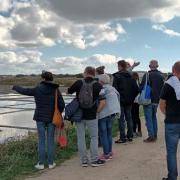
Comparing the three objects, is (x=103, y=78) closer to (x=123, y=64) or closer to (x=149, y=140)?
(x=123, y=64)

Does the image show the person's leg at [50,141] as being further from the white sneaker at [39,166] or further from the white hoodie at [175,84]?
the white hoodie at [175,84]

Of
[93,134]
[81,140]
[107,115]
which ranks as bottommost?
[81,140]

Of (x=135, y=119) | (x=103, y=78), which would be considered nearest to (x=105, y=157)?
(x=103, y=78)

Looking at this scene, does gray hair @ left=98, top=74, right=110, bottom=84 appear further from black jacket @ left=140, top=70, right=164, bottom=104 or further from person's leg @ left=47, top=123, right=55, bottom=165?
black jacket @ left=140, top=70, right=164, bottom=104

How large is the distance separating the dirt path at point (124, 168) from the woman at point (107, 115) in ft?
0.97

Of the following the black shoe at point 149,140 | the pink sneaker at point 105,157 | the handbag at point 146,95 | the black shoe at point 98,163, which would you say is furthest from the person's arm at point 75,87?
the black shoe at point 149,140

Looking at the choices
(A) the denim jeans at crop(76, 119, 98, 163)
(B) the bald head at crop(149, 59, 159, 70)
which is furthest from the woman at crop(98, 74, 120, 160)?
(B) the bald head at crop(149, 59, 159, 70)

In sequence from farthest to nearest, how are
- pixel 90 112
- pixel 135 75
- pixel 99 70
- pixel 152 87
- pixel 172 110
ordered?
pixel 135 75, pixel 152 87, pixel 99 70, pixel 90 112, pixel 172 110

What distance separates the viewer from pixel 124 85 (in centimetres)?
1004

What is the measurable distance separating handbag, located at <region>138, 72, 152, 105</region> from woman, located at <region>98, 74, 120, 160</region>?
1366 millimetres

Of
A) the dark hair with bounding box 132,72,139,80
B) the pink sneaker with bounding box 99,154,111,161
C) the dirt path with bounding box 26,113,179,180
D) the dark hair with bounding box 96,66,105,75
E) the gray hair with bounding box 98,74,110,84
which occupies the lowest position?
the dirt path with bounding box 26,113,179,180

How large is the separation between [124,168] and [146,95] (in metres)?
2.79

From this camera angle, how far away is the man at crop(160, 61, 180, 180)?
6.25 m

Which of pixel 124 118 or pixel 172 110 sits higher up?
pixel 172 110
